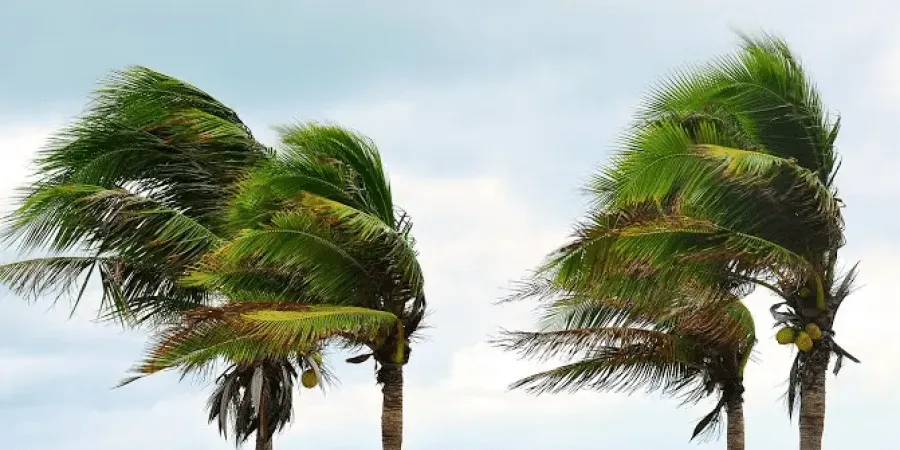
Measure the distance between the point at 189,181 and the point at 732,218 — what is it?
11840mm

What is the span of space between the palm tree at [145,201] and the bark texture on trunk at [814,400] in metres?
9.75

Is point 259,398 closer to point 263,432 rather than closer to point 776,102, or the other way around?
point 263,432

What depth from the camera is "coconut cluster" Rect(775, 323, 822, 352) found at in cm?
1948

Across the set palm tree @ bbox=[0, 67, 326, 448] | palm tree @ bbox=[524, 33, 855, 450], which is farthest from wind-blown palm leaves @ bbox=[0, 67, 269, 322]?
palm tree @ bbox=[524, 33, 855, 450]

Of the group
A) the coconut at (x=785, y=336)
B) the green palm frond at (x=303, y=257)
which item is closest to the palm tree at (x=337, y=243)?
the green palm frond at (x=303, y=257)

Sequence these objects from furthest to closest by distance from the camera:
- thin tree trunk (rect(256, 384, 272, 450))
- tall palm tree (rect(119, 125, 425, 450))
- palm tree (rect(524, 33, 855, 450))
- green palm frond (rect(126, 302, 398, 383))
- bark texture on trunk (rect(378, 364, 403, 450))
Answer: thin tree trunk (rect(256, 384, 272, 450)), bark texture on trunk (rect(378, 364, 403, 450)), tall palm tree (rect(119, 125, 425, 450)), green palm frond (rect(126, 302, 398, 383)), palm tree (rect(524, 33, 855, 450))

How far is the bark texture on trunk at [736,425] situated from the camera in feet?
76.7

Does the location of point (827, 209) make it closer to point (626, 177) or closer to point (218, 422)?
point (626, 177)

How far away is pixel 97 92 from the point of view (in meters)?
27.0

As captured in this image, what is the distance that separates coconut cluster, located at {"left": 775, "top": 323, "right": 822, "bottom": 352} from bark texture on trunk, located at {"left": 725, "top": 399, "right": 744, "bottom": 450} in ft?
13.0

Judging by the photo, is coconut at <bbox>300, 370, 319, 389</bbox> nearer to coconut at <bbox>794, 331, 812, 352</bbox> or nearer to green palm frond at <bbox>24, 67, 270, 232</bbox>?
green palm frond at <bbox>24, 67, 270, 232</bbox>

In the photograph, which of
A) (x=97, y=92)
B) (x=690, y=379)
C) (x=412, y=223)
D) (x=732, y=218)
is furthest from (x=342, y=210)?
(x=97, y=92)

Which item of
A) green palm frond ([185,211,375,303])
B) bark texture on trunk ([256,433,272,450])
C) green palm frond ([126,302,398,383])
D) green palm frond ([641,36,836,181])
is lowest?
bark texture on trunk ([256,433,272,450])

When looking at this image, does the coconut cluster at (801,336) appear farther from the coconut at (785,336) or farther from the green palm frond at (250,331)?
the green palm frond at (250,331)
